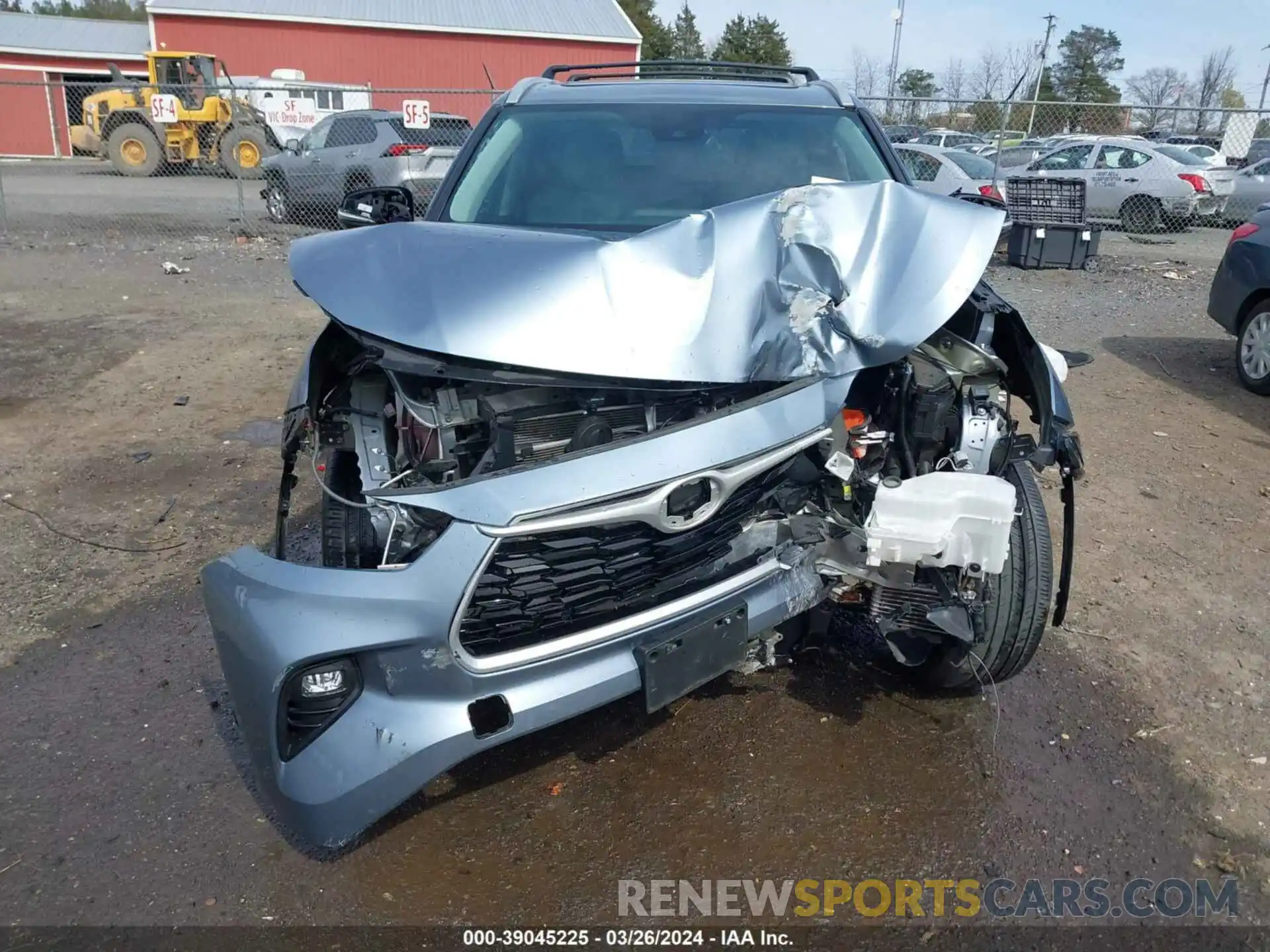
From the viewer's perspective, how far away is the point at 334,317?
2.36m

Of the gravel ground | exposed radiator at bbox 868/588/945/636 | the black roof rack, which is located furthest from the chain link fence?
exposed radiator at bbox 868/588/945/636

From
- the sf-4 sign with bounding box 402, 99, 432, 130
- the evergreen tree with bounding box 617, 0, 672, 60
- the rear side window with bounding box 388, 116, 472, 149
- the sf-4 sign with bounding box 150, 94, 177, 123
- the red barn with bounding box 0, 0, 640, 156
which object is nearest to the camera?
the sf-4 sign with bounding box 402, 99, 432, 130

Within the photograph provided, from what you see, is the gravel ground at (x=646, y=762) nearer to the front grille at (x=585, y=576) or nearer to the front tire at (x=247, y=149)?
the front grille at (x=585, y=576)

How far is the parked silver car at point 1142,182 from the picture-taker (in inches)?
Result: 608

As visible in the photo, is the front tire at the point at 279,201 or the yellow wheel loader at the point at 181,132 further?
the yellow wheel loader at the point at 181,132

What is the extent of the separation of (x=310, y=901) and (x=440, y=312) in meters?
1.51

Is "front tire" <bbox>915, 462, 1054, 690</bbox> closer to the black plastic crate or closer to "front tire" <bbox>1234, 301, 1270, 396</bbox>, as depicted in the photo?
"front tire" <bbox>1234, 301, 1270, 396</bbox>

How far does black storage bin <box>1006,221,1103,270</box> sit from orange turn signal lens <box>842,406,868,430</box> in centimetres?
993

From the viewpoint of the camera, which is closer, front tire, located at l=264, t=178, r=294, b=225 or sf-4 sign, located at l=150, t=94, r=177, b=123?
front tire, located at l=264, t=178, r=294, b=225

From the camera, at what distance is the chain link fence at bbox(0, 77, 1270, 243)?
13.5 m

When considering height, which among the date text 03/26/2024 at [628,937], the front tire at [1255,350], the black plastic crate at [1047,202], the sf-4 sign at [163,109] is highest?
the sf-4 sign at [163,109]

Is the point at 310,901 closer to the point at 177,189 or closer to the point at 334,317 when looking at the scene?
the point at 334,317

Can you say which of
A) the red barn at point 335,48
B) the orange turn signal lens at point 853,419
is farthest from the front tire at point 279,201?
the red barn at point 335,48

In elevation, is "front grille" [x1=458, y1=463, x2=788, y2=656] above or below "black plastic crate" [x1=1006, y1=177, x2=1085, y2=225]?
below
